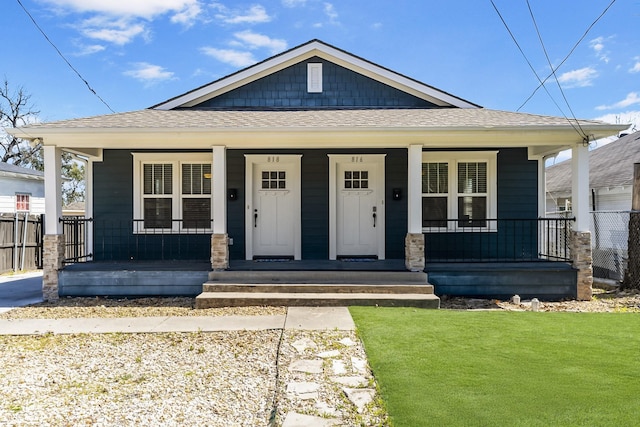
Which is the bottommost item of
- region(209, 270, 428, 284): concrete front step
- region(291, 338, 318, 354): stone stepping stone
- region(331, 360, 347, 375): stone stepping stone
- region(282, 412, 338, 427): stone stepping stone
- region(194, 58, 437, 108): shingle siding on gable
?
region(282, 412, 338, 427): stone stepping stone

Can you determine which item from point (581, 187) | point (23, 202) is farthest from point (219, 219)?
point (23, 202)

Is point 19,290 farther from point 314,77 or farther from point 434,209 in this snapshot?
point 434,209

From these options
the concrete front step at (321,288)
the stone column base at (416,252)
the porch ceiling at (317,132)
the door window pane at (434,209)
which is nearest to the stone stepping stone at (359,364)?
the concrete front step at (321,288)

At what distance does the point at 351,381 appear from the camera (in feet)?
12.4

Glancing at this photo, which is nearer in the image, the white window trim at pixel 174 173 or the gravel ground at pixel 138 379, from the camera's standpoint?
the gravel ground at pixel 138 379

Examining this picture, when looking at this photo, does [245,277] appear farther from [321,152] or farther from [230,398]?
[230,398]

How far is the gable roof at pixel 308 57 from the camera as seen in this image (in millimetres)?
9781

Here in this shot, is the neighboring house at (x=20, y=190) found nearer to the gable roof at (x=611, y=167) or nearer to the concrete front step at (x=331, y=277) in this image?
the concrete front step at (x=331, y=277)

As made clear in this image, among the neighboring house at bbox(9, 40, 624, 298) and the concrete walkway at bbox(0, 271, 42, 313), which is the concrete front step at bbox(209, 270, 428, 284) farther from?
the concrete walkway at bbox(0, 271, 42, 313)

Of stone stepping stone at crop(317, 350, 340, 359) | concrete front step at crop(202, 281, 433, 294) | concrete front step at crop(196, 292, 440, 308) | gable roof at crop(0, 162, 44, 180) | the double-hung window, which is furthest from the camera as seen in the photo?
the double-hung window

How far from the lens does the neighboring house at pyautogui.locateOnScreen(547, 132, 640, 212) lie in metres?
12.2

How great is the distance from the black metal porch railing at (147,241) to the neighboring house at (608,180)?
1096 centimetres

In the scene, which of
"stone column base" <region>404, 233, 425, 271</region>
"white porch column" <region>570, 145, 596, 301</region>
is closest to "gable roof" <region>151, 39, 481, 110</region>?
"white porch column" <region>570, 145, 596, 301</region>

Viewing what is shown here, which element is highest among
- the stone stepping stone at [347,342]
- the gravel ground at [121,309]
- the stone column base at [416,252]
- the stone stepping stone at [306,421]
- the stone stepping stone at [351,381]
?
the stone column base at [416,252]
